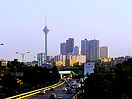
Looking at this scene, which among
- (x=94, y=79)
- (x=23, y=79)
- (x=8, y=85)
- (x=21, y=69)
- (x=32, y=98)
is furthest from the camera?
(x=21, y=69)

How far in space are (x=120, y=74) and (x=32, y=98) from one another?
105 ft

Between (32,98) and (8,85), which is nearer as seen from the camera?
(32,98)

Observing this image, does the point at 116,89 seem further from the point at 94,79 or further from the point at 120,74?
the point at 94,79

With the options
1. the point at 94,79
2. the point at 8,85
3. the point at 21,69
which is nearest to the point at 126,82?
the point at 94,79

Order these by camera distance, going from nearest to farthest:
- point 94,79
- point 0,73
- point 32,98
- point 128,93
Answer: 1. point 128,93
2. point 94,79
3. point 32,98
4. point 0,73

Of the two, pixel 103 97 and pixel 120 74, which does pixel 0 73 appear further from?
pixel 120 74

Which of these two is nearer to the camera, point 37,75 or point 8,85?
point 8,85

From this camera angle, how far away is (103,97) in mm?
37531

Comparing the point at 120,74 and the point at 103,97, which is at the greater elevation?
the point at 120,74

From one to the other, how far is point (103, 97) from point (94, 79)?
29.8ft

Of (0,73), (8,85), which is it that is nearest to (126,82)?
(8,85)

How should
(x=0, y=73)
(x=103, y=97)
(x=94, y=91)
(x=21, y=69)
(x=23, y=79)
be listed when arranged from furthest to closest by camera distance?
(x=21, y=69), (x=23, y=79), (x=0, y=73), (x=94, y=91), (x=103, y=97)

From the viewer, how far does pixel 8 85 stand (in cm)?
6700

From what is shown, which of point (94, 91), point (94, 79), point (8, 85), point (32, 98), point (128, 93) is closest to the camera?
point (128, 93)
